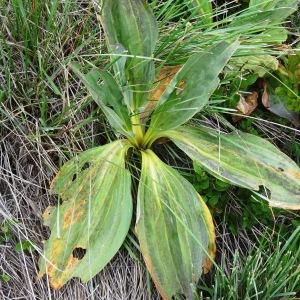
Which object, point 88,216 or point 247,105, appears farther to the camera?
point 247,105

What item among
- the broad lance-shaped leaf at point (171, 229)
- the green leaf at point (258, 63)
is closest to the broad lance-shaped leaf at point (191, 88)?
the broad lance-shaped leaf at point (171, 229)

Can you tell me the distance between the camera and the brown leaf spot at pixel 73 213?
60.9 inches

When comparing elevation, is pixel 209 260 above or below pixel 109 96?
below

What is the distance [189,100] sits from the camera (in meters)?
1.57

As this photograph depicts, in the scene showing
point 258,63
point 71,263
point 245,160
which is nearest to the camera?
point 71,263

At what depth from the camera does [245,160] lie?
162 cm

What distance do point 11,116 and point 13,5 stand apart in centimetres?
28

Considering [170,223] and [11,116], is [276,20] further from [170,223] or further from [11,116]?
[11,116]

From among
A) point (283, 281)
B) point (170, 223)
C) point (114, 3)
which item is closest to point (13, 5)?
point (114, 3)

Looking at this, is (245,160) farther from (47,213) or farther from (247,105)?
(47,213)

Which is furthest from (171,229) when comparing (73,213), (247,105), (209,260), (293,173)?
(247,105)

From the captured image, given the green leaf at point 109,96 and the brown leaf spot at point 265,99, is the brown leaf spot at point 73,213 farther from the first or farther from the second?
the brown leaf spot at point 265,99

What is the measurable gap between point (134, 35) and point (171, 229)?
51 cm

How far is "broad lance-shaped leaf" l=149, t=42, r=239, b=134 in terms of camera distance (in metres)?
1.55
